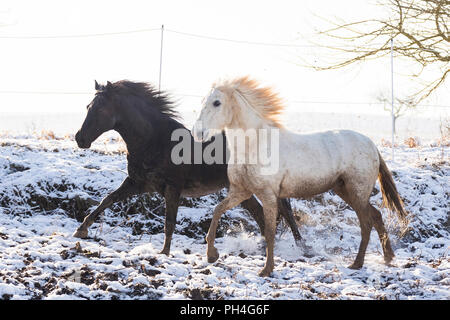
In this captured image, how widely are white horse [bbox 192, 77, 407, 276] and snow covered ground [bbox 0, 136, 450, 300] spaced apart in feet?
1.59

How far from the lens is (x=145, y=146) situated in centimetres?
648

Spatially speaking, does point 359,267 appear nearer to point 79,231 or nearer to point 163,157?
point 163,157

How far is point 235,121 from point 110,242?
2387mm

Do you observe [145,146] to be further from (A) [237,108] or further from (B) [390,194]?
(B) [390,194]

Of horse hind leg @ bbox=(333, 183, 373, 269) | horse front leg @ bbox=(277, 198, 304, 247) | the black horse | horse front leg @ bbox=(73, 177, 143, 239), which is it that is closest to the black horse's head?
the black horse

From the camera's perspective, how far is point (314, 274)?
17.9ft

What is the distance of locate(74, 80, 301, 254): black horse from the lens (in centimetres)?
633

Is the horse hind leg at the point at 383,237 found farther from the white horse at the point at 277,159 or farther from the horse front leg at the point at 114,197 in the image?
the horse front leg at the point at 114,197

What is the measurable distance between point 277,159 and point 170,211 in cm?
155

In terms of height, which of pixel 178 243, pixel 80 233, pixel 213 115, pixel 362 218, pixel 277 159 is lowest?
pixel 178 243

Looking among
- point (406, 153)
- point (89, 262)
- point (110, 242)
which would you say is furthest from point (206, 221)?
point (406, 153)

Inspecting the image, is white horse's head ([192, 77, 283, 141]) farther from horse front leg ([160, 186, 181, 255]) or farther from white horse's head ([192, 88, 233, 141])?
horse front leg ([160, 186, 181, 255])

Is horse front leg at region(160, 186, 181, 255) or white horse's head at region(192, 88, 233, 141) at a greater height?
white horse's head at region(192, 88, 233, 141)

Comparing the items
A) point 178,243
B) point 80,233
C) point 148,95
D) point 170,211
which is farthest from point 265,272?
point 148,95
